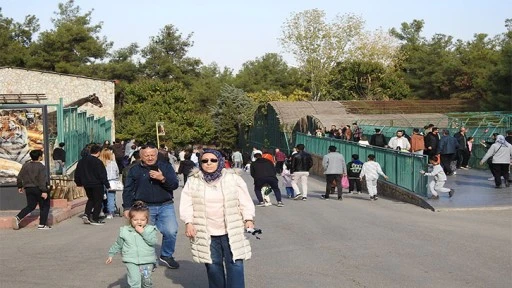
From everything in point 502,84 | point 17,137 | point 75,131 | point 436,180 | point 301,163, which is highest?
point 502,84

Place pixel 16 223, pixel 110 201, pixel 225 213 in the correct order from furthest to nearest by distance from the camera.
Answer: pixel 110 201
pixel 16 223
pixel 225 213

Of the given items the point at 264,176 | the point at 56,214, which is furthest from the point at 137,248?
the point at 264,176

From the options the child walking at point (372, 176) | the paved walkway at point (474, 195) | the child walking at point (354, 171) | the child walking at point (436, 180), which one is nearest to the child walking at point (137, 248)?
the paved walkway at point (474, 195)

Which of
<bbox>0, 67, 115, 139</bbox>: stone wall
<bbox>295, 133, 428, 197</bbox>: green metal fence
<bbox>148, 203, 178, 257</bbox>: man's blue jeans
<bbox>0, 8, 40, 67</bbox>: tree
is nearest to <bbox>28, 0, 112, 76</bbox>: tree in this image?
<bbox>0, 8, 40, 67</bbox>: tree

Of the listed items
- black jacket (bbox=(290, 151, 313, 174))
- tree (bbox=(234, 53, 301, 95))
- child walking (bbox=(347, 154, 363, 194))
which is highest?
→ tree (bbox=(234, 53, 301, 95))

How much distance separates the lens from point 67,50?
244 feet

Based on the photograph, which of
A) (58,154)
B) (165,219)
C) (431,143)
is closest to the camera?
(165,219)

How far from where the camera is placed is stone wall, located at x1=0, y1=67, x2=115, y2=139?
50.1 meters

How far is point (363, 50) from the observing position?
271 feet

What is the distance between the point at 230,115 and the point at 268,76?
32.2m

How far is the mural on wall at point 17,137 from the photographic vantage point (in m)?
17.3

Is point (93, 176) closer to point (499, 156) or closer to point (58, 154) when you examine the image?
point (58, 154)

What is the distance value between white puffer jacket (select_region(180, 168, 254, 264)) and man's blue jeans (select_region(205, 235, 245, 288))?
0.08m

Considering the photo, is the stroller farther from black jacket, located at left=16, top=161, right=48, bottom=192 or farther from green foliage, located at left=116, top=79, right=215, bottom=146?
green foliage, located at left=116, top=79, right=215, bottom=146
